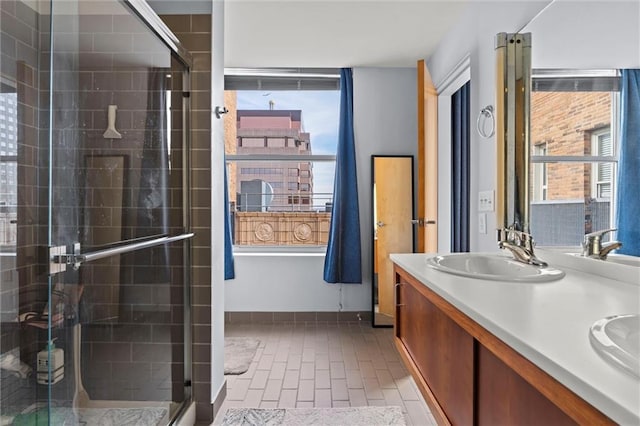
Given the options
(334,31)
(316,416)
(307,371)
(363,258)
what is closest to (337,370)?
(307,371)

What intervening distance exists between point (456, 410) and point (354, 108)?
2928 millimetres

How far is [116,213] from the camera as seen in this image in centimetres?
158

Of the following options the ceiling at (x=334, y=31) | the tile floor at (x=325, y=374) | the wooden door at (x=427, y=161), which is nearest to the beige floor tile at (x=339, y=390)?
the tile floor at (x=325, y=374)

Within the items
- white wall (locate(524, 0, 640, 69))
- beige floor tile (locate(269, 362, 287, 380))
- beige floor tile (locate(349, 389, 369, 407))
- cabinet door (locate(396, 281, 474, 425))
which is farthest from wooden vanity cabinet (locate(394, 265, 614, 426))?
beige floor tile (locate(269, 362, 287, 380))

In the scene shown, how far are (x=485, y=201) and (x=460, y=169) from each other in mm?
1180

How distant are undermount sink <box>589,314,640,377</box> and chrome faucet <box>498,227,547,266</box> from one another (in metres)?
0.77

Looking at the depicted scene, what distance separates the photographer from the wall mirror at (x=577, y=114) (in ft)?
3.92

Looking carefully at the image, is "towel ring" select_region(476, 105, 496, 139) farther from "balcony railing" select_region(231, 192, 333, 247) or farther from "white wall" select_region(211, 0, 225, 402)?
"balcony railing" select_region(231, 192, 333, 247)

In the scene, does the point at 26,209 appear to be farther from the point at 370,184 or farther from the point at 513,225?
the point at 370,184

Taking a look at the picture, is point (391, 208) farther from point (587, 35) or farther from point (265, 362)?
point (587, 35)

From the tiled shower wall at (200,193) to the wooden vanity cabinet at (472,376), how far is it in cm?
104

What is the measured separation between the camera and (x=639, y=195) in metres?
1.11

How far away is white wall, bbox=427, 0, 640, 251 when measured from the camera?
3.88ft

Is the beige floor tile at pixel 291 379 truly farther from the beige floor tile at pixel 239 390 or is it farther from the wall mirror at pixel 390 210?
the wall mirror at pixel 390 210
